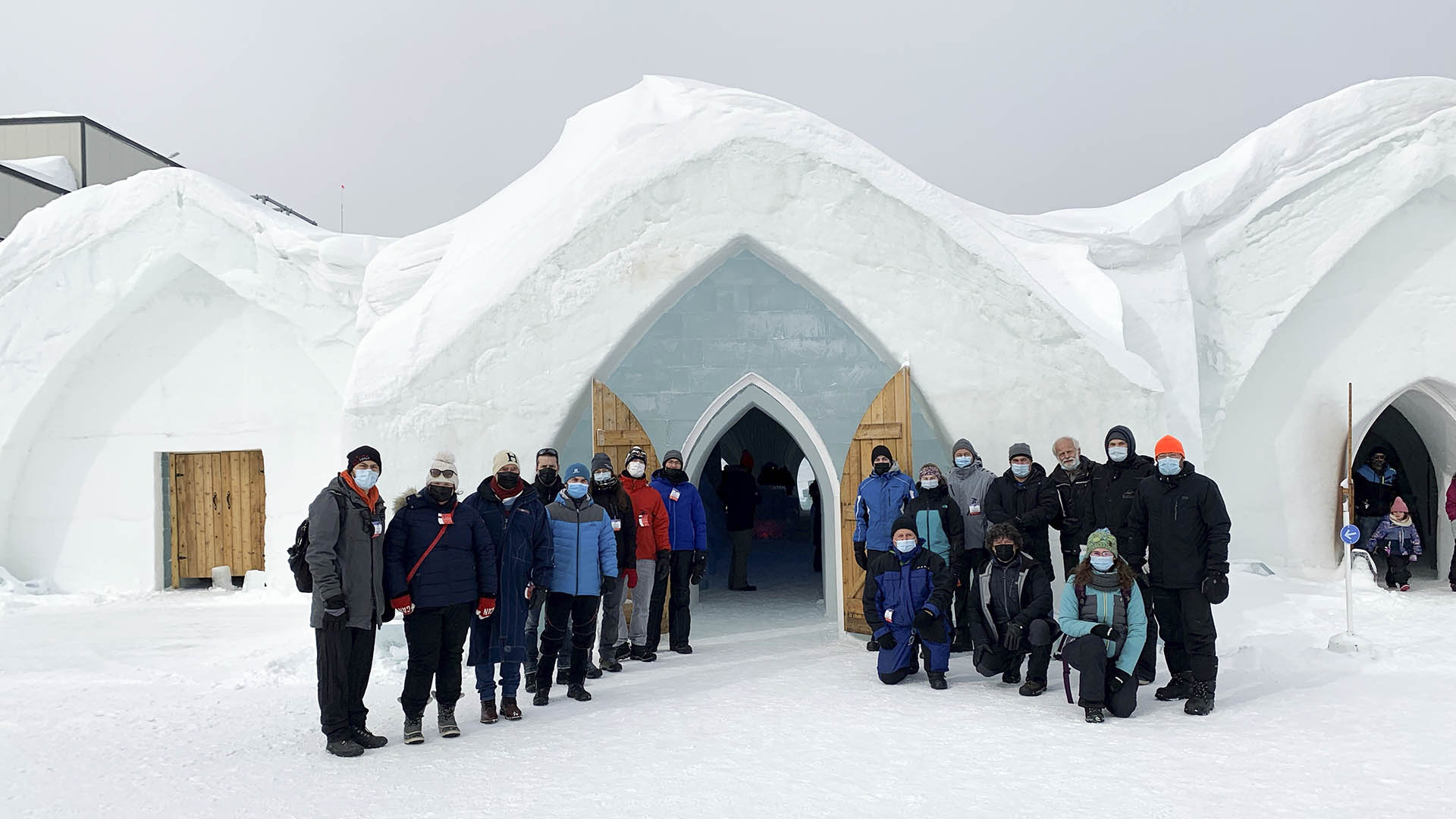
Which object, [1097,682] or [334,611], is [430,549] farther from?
[1097,682]

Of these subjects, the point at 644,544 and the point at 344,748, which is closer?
the point at 344,748

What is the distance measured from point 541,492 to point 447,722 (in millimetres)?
1429

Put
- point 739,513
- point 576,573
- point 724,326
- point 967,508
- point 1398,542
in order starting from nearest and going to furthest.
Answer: point 576,573 → point 967,508 → point 724,326 → point 1398,542 → point 739,513

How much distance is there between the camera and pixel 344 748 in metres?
4.50

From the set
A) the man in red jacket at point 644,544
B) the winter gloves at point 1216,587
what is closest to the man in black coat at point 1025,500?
the winter gloves at point 1216,587

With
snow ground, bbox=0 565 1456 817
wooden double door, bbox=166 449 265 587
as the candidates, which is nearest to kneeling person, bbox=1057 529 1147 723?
snow ground, bbox=0 565 1456 817

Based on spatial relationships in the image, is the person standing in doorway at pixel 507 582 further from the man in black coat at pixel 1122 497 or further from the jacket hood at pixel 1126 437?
the jacket hood at pixel 1126 437

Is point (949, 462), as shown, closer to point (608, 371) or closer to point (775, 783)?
point (608, 371)

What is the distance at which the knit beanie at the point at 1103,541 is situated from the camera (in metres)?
5.10

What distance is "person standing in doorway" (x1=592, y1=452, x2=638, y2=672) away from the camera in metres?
6.05

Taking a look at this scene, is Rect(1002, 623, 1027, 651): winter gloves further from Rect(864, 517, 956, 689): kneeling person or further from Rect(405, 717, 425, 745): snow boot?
Rect(405, 717, 425, 745): snow boot

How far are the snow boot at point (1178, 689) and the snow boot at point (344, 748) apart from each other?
440 cm

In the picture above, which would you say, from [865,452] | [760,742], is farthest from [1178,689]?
[865,452]

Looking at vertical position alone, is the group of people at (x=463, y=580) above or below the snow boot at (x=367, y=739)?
above
